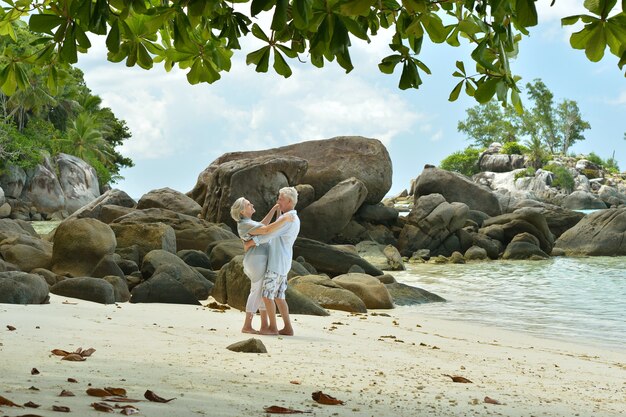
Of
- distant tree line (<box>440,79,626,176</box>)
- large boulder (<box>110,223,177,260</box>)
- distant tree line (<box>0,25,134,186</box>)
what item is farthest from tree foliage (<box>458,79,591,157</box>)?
large boulder (<box>110,223,177,260</box>)

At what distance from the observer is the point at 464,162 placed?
8794cm

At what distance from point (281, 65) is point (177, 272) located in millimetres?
8251

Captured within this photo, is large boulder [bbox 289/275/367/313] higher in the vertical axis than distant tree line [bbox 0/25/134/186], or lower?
lower

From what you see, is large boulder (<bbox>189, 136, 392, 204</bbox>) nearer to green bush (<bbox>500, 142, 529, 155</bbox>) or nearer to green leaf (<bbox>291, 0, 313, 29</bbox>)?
green leaf (<bbox>291, 0, 313, 29</bbox>)

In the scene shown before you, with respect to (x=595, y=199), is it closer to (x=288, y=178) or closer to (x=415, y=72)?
(x=288, y=178)

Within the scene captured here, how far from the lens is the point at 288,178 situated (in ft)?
89.1

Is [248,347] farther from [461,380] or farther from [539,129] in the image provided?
[539,129]

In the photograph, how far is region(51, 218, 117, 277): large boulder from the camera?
12523 mm

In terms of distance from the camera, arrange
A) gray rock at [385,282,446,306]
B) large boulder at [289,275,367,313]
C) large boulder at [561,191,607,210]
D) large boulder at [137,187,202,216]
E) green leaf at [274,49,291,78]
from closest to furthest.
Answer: green leaf at [274,49,291,78], large boulder at [289,275,367,313], gray rock at [385,282,446,306], large boulder at [137,187,202,216], large boulder at [561,191,607,210]

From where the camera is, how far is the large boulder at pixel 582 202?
65.9m

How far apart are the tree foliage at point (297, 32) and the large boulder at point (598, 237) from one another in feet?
83.6

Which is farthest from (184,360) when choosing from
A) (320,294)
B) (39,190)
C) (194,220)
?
(39,190)

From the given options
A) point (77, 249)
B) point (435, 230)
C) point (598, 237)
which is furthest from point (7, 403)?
point (598, 237)

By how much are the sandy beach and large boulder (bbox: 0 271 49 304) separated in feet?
0.64
